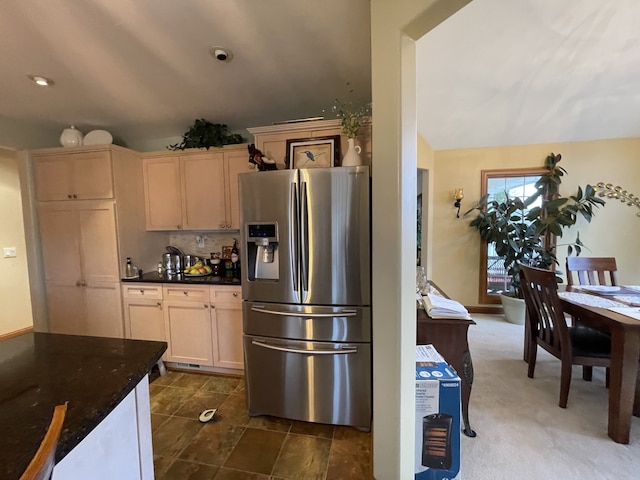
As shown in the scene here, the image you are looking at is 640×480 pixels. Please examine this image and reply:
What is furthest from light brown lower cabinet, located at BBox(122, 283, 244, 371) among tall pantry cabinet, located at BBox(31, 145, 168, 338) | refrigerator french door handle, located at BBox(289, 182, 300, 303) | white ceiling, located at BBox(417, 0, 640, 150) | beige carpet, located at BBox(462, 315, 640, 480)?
→ white ceiling, located at BBox(417, 0, 640, 150)

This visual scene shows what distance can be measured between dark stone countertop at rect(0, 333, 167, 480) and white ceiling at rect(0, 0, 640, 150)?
188 cm

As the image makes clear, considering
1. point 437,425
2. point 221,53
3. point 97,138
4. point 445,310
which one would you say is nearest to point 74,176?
point 97,138

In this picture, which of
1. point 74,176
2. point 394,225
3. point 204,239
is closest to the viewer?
point 394,225

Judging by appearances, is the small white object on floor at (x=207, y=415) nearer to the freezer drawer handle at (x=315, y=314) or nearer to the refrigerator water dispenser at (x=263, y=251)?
the freezer drawer handle at (x=315, y=314)

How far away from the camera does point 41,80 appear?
7.36ft

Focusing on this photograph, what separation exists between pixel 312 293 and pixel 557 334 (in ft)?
6.27

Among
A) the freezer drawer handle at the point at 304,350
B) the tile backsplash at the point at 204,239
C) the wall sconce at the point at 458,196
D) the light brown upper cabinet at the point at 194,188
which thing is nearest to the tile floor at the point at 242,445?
the freezer drawer handle at the point at 304,350

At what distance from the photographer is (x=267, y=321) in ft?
6.50

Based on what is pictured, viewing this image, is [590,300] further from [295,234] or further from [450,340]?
[295,234]

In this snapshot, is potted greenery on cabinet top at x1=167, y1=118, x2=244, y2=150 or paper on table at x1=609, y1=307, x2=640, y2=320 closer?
paper on table at x1=609, y1=307, x2=640, y2=320

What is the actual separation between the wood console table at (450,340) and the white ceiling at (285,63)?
6.28 feet

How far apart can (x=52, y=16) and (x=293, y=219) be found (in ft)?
6.39

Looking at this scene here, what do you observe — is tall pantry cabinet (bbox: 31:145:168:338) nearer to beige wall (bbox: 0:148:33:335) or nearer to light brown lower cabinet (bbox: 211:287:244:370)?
light brown lower cabinet (bbox: 211:287:244:370)

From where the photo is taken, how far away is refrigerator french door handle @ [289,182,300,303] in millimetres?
1862
